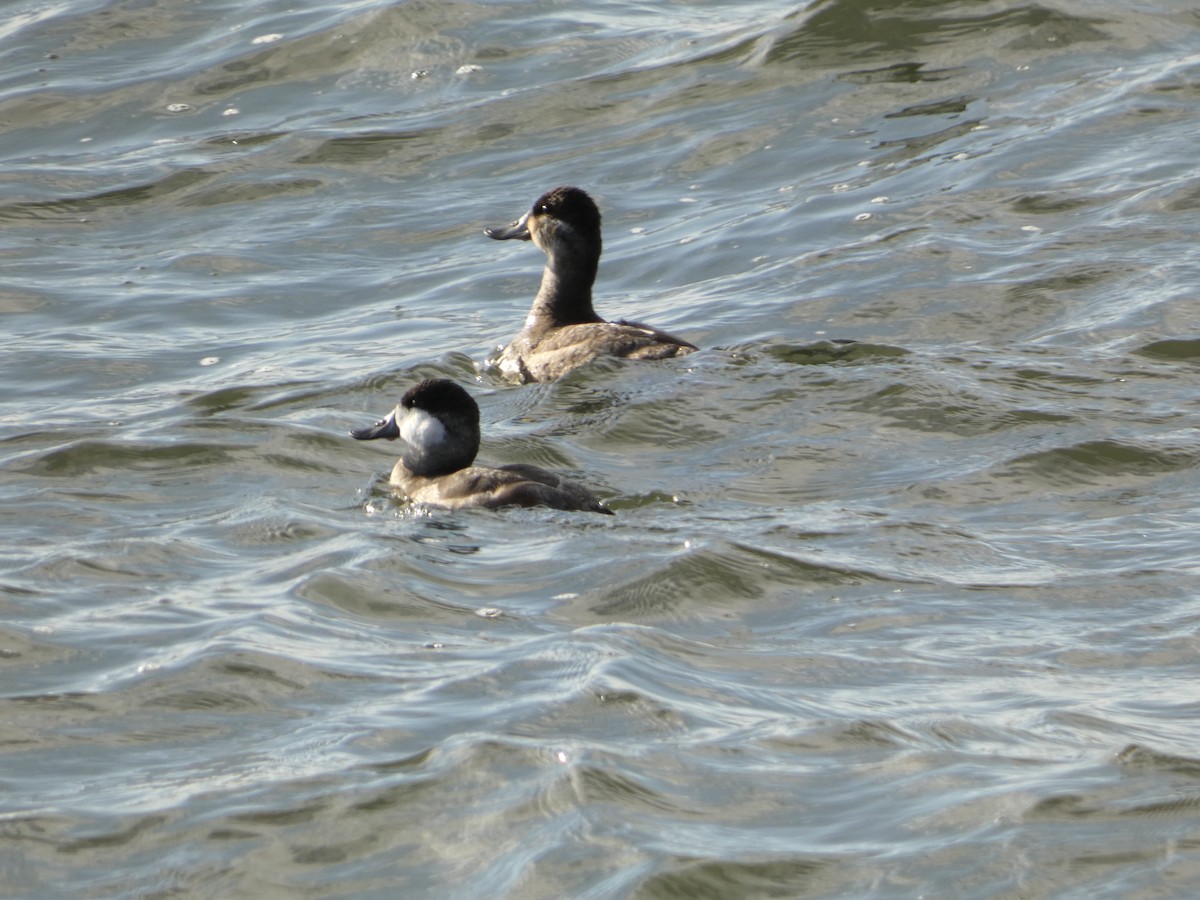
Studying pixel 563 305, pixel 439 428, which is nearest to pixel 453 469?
pixel 439 428

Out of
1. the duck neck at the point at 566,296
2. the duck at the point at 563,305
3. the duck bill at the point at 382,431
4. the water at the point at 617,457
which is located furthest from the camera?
the duck neck at the point at 566,296

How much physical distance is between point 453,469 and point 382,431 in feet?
2.01

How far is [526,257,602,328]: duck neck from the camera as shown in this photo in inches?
526

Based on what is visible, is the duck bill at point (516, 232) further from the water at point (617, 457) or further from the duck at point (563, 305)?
A: the water at point (617, 457)

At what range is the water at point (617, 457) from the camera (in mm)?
6293

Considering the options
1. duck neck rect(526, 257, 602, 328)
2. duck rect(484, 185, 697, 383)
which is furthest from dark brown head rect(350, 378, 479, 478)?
duck neck rect(526, 257, 602, 328)

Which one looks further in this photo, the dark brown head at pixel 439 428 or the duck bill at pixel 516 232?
the duck bill at pixel 516 232

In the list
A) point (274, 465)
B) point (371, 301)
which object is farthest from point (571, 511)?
point (371, 301)

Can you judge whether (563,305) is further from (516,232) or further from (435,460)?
(435,460)

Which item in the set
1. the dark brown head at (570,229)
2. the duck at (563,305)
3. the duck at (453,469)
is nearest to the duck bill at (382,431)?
the duck at (453,469)

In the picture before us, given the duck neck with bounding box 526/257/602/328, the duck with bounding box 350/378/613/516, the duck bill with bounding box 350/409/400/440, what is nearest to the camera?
the duck with bounding box 350/378/613/516

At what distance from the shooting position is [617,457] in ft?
35.8

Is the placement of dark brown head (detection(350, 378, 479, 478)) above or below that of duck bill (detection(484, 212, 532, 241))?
below

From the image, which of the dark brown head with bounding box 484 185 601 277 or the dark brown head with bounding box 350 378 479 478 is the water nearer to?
the dark brown head with bounding box 350 378 479 478
